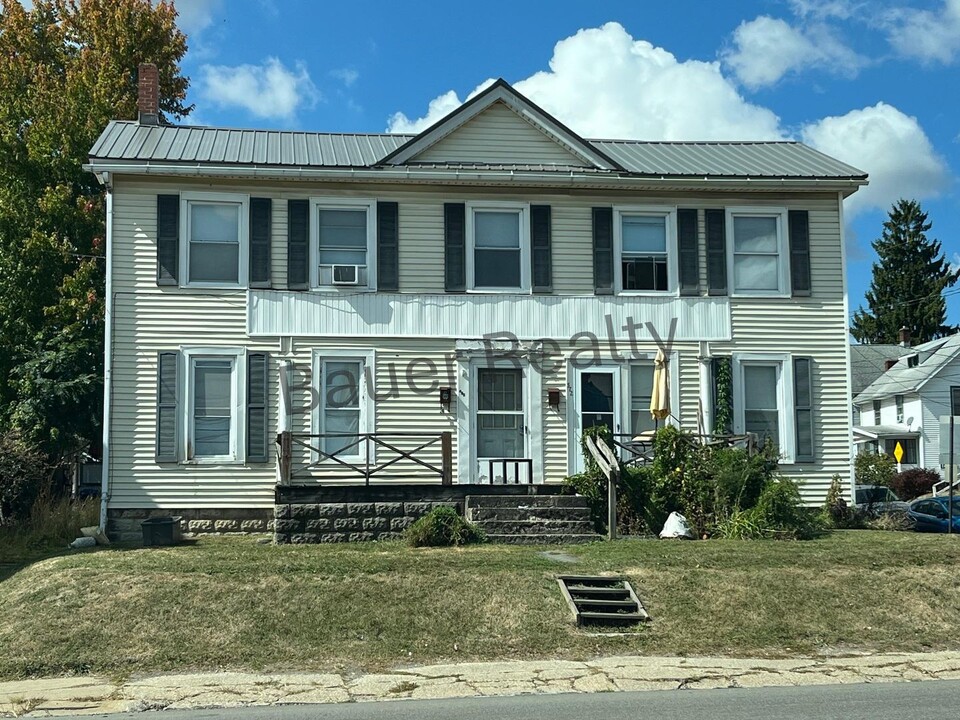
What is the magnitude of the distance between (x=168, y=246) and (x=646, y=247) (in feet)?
27.7

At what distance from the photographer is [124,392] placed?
17.3 m

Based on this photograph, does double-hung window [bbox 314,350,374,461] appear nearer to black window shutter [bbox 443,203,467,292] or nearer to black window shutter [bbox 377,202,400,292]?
black window shutter [bbox 377,202,400,292]

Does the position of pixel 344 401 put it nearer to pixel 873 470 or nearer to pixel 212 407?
pixel 212 407

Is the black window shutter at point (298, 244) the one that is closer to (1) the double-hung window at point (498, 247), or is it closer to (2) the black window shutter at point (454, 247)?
(2) the black window shutter at point (454, 247)

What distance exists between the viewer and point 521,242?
18328 millimetres

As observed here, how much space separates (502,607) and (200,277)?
914 cm

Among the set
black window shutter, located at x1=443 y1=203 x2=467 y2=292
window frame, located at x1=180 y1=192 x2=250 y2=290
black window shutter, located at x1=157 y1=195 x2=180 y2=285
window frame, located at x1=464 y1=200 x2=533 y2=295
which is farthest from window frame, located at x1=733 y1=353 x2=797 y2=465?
black window shutter, located at x1=157 y1=195 x2=180 y2=285

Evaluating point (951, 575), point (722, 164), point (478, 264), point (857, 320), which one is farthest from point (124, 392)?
point (857, 320)

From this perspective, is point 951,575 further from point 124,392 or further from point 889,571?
point 124,392

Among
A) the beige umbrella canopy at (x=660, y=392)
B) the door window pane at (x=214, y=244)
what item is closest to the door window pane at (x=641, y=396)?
the beige umbrella canopy at (x=660, y=392)

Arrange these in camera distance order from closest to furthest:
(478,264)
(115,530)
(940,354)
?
(115,530), (478,264), (940,354)

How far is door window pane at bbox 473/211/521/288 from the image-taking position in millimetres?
18281

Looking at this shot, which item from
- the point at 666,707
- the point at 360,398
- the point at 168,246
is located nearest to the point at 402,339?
the point at 360,398

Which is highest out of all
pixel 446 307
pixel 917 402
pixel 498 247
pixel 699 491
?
pixel 498 247
